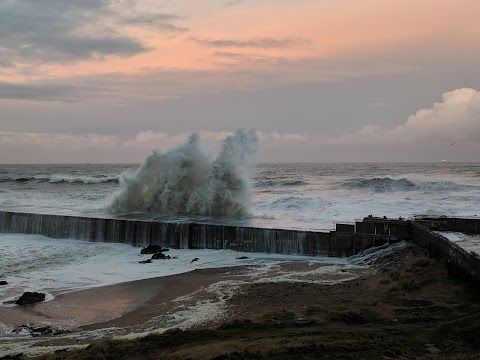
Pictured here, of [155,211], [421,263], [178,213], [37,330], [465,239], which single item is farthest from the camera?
[155,211]

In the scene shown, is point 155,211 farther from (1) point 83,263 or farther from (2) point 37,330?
(2) point 37,330

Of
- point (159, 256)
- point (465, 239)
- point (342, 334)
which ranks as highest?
point (465, 239)

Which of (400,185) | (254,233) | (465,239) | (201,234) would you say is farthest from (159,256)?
(400,185)

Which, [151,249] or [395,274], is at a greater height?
[395,274]

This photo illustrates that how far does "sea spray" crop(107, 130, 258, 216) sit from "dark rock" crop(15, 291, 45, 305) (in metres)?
13.5

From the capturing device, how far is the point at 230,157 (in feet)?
88.2

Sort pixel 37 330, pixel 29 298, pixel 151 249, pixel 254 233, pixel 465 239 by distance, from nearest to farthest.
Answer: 1. pixel 37 330
2. pixel 29 298
3. pixel 465 239
4. pixel 254 233
5. pixel 151 249

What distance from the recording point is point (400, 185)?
46.9 m

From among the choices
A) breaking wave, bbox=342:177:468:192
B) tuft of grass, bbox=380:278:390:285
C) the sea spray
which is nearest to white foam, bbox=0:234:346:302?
tuft of grass, bbox=380:278:390:285

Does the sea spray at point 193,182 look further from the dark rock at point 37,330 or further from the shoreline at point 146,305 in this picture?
the dark rock at point 37,330

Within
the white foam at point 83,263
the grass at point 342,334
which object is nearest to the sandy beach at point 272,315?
the grass at point 342,334

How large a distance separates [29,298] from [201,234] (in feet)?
25.8

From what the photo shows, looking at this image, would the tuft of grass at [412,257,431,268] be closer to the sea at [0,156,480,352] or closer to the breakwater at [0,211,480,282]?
the breakwater at [0,211,480,282]

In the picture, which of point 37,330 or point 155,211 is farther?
point 155,211
